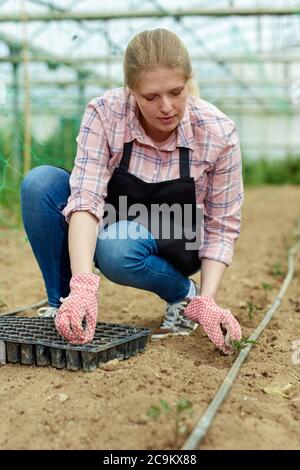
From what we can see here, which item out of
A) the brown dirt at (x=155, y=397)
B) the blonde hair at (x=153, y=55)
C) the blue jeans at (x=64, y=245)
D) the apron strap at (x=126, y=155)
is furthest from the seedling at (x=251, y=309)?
the blonde hair at (x=153, y=55)

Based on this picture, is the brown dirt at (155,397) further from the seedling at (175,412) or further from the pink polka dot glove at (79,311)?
the pink polka dot glove at (79,311)

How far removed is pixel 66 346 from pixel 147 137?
88 centimetres

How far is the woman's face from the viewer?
87.7 inches

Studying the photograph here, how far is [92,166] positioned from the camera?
2.47 metres

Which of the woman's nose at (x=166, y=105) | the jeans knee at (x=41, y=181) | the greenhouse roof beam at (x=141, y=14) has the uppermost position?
the greenhouse roof beam at (x=141, y=14)

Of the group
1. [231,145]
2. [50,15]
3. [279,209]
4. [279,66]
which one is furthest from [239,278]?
[279,66]

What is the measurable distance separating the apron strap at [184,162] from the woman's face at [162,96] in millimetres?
159

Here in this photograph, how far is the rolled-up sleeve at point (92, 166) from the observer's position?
2402 mm

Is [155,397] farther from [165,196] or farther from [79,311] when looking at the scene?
[165,196]

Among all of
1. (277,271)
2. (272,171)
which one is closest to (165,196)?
(277,271)

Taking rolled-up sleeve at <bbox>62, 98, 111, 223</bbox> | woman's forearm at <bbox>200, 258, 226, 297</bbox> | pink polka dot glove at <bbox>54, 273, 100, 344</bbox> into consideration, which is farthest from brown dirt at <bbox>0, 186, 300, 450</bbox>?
rolled-up sleeve at <bbox>62, 98, 111, 223</bbox>

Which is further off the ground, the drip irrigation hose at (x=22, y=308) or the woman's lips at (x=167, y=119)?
the woman's lips at (x=167, y=119)
